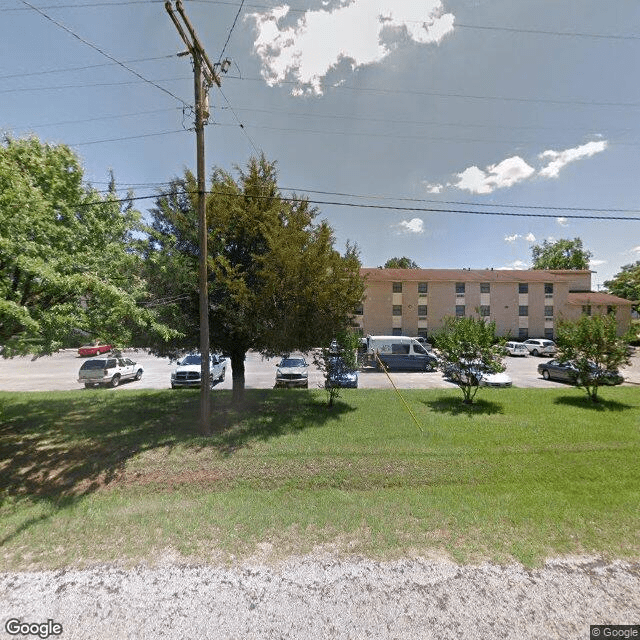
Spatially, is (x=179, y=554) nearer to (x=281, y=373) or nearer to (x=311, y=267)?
(x=311, y=267)

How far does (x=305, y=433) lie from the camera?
7867 mm

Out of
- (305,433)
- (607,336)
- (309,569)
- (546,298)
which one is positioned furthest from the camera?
(546,298)

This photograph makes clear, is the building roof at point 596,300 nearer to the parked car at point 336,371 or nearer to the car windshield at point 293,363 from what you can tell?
the car windshield at point 293,363

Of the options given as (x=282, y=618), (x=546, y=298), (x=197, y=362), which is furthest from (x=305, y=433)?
(x=546, y=298)

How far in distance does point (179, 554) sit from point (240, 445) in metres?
3.42

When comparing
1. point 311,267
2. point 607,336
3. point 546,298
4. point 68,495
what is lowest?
point 68,495

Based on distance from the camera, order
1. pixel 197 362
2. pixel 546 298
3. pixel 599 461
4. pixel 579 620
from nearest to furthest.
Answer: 1. pixel 579 620
2. pixel 599 461
3. pixel 197 362
4. pixel 546 298

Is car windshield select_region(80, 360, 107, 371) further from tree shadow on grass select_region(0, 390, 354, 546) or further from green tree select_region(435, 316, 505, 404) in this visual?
green tree select_region(435, 316, 505, 404)

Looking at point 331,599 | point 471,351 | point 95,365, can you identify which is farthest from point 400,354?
point 331,599

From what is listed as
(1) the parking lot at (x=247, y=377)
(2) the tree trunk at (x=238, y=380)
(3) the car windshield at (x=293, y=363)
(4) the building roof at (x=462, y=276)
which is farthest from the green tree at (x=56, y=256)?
(4) the building roof at (x=462, y=276)

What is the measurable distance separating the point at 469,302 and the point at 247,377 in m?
30.6

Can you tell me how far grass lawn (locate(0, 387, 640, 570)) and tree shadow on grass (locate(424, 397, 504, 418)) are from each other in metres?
0.12

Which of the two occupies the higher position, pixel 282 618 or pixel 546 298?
pixel 546 298

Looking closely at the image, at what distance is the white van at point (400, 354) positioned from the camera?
63.7 ft
